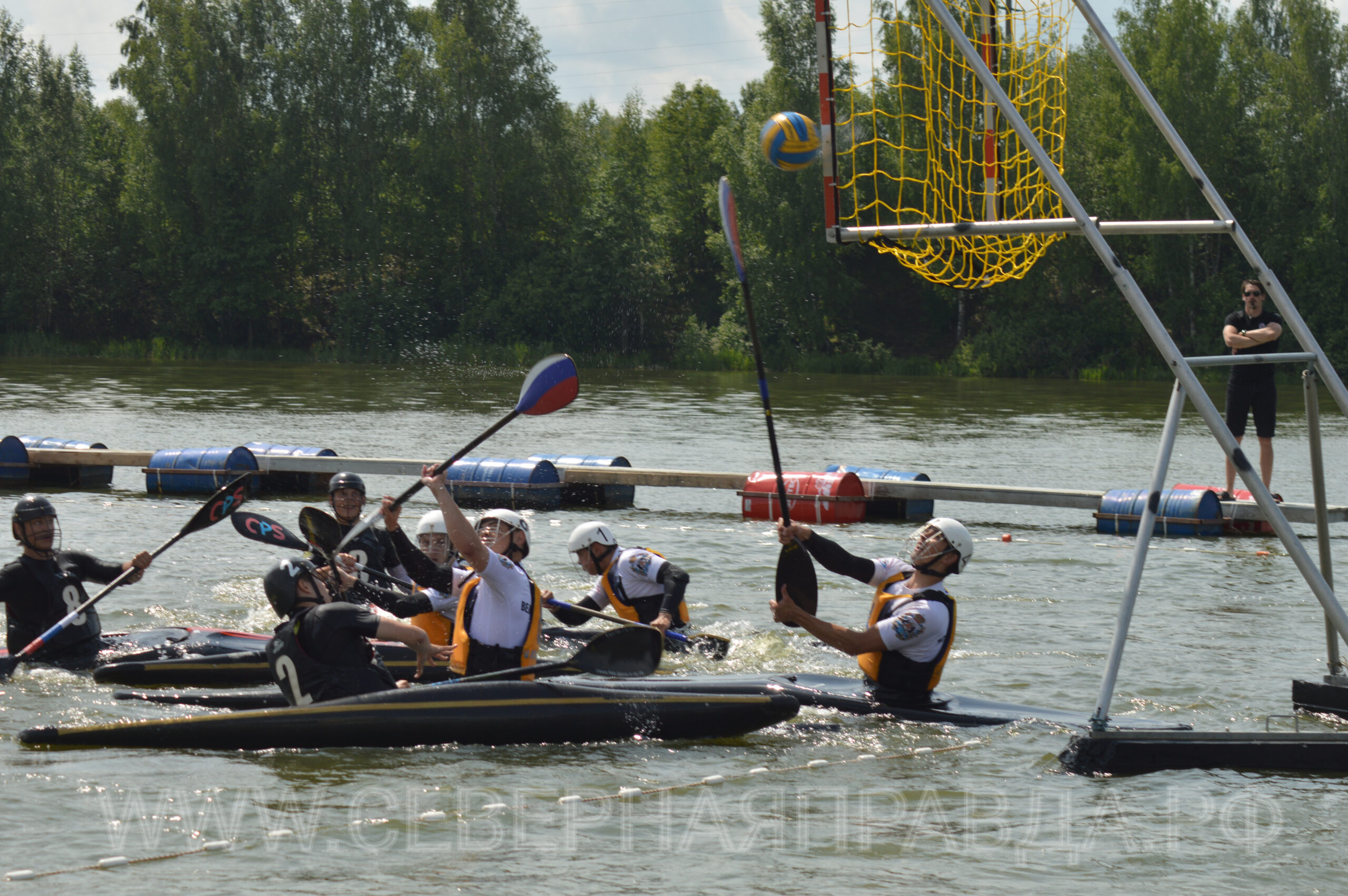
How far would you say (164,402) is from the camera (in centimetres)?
2833

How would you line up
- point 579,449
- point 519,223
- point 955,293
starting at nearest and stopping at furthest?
point 579,449
point 955,293
point 519,223

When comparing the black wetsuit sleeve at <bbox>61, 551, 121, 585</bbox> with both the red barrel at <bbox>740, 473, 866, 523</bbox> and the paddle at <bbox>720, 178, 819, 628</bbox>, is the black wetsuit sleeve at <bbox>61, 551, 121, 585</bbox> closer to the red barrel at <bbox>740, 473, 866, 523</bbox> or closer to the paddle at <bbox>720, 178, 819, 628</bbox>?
the paddle at <bbox>720, 178, 819, 628</bbox>

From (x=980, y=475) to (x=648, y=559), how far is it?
9.94 meters

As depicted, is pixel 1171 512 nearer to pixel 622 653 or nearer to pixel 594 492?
pixel 594 492

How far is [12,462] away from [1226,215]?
1408cm

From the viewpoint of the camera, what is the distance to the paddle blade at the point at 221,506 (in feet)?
27.5

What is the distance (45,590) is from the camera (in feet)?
25.5

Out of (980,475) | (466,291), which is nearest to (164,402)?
(980,475)

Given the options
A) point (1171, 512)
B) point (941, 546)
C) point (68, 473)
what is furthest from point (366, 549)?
point (68, 473)

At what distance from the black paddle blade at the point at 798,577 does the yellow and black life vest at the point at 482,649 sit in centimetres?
123

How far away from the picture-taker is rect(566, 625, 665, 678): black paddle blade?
22.9 ft

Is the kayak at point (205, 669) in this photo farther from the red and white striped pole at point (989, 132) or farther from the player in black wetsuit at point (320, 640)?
the red and white striped pole at point (989, 132)

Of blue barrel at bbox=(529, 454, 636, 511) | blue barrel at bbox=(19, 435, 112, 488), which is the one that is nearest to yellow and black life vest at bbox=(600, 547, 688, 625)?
blue barrel at bbox=(529, 454, 636, 511)

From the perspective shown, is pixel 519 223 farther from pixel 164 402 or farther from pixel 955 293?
pixel 164 402
